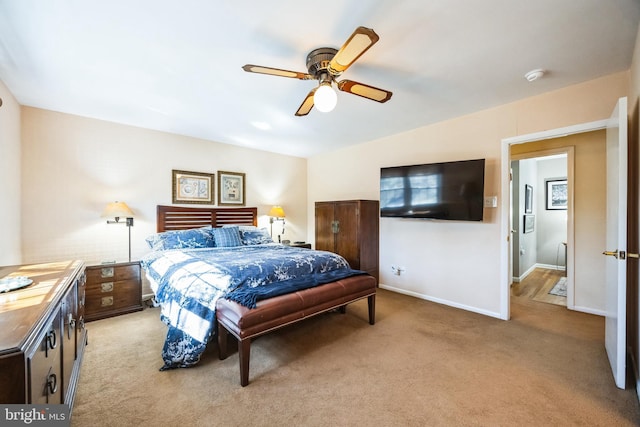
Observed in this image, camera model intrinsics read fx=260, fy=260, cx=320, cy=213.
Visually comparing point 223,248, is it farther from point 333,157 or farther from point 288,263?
point 333,157

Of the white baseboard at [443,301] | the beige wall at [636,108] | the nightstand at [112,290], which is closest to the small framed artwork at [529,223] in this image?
the white baseboard at [443,301]

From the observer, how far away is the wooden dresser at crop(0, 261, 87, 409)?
0.90 meters

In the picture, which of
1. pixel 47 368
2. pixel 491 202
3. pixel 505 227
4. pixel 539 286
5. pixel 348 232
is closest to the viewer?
pixel 47 368

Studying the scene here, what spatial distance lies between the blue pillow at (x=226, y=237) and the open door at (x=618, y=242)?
3938mm

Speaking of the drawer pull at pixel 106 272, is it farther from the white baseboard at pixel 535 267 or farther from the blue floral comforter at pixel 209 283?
the white baseboard at pixel 535 267

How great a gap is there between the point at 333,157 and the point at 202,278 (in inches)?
142

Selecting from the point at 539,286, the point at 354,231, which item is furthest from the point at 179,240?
the point at 539,286

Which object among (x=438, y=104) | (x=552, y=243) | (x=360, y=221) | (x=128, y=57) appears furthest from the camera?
(x=552, y=243)

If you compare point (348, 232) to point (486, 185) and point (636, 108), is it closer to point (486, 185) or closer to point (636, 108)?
point (486, 185)

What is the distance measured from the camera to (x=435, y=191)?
3.45 meters

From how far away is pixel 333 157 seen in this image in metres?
5.25

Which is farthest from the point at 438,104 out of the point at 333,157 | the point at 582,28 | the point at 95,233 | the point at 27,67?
the point at 95,233

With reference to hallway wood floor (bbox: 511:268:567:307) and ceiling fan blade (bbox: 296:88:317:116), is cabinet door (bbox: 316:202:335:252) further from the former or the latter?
hallway wood floor (bbox: 511:268:567:307)

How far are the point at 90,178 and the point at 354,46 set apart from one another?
3776mm
